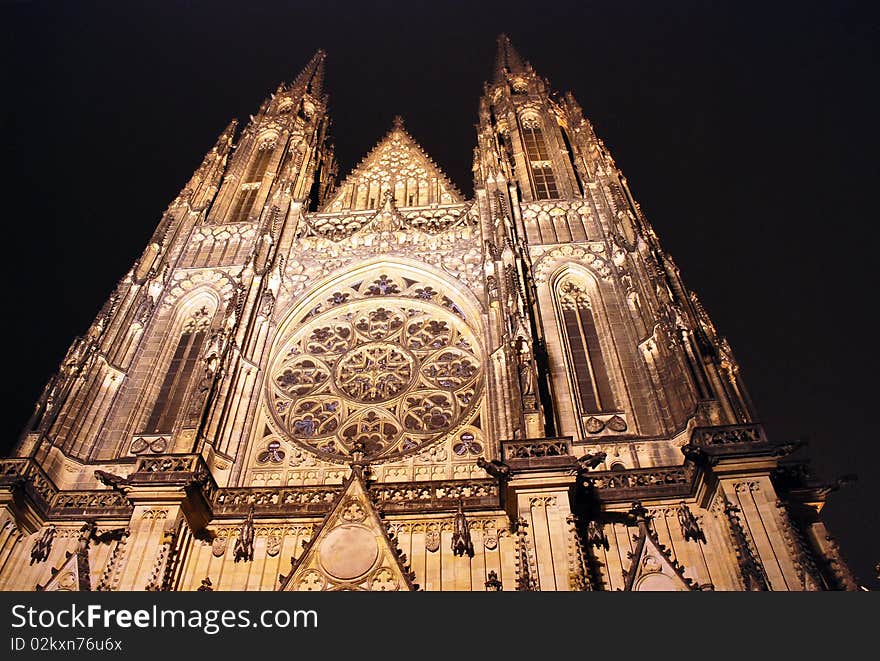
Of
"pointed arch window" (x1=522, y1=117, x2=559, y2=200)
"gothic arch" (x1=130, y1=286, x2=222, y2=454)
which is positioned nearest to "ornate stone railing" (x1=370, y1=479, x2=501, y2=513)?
"gothic arch" (x1=130, y1=286, x2=222, y2=454)

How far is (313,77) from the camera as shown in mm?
33906

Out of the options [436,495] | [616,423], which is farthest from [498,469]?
[616,423]

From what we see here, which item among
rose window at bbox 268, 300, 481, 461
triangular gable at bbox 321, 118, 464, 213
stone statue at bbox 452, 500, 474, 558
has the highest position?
triangular gable at bbox 321, 118, 464, 213

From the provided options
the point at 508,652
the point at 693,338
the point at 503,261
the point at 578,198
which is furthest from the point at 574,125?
the point at 508,652

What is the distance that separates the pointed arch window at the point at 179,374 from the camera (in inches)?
645

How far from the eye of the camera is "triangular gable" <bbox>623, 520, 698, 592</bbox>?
11609 millimetres

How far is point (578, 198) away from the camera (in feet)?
70.9

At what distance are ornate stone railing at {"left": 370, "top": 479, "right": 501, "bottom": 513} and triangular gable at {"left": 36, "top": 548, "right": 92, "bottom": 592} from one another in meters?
4.86

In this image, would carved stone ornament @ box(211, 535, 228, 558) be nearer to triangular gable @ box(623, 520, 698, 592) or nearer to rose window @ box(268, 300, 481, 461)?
rose window @ box(268, 300, 481, 461)

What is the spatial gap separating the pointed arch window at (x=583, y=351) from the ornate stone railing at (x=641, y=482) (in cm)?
238

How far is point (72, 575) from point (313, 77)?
26.6 metres

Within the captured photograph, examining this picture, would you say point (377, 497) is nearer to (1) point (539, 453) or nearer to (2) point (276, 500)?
(2) point (276, 500)

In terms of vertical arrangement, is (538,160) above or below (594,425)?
above

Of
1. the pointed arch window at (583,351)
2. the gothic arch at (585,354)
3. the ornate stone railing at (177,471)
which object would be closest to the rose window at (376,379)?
the gothic arch at (585,354)
